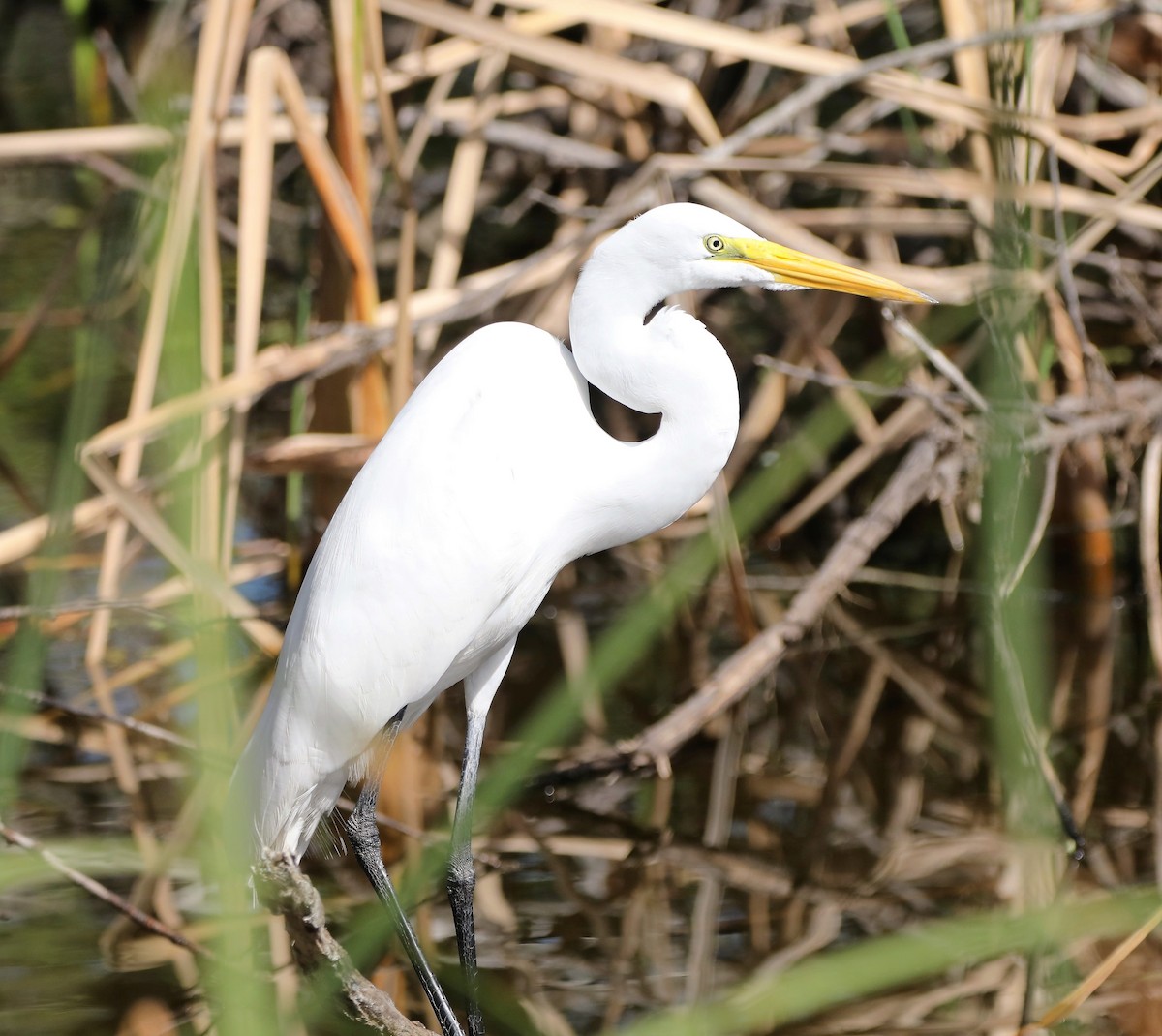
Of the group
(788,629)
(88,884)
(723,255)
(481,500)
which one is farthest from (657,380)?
(788,629)

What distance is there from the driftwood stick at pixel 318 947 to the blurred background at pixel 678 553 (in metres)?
0.06

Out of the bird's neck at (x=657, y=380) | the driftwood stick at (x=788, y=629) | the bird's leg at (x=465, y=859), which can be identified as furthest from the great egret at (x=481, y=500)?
the driftwood stick at (x=788, y=629)

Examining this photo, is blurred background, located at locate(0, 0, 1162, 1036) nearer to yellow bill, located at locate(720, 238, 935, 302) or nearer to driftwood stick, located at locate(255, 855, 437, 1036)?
driftwood stick, located at locate(255, 855, 437, 1036)

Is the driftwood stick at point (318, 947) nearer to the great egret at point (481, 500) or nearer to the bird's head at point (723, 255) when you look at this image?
the great egret at point (481, 500)

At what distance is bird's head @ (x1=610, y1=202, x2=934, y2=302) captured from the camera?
1779 millimetres

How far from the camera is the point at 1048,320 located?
10.2 ft

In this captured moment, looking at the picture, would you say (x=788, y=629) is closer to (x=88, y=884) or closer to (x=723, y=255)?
(x=723, y=255)

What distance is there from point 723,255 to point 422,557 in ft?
1.87

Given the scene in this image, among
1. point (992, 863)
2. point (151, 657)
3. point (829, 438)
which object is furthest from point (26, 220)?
point (829, 438)

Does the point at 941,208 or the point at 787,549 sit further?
the point at 787,549

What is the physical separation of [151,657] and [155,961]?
1267 mm

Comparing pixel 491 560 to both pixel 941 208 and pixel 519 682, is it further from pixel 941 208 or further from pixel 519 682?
pixel 941 208

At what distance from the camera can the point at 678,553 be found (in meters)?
3.98

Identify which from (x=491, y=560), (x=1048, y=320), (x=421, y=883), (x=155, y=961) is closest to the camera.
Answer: (x=421, y=883)
